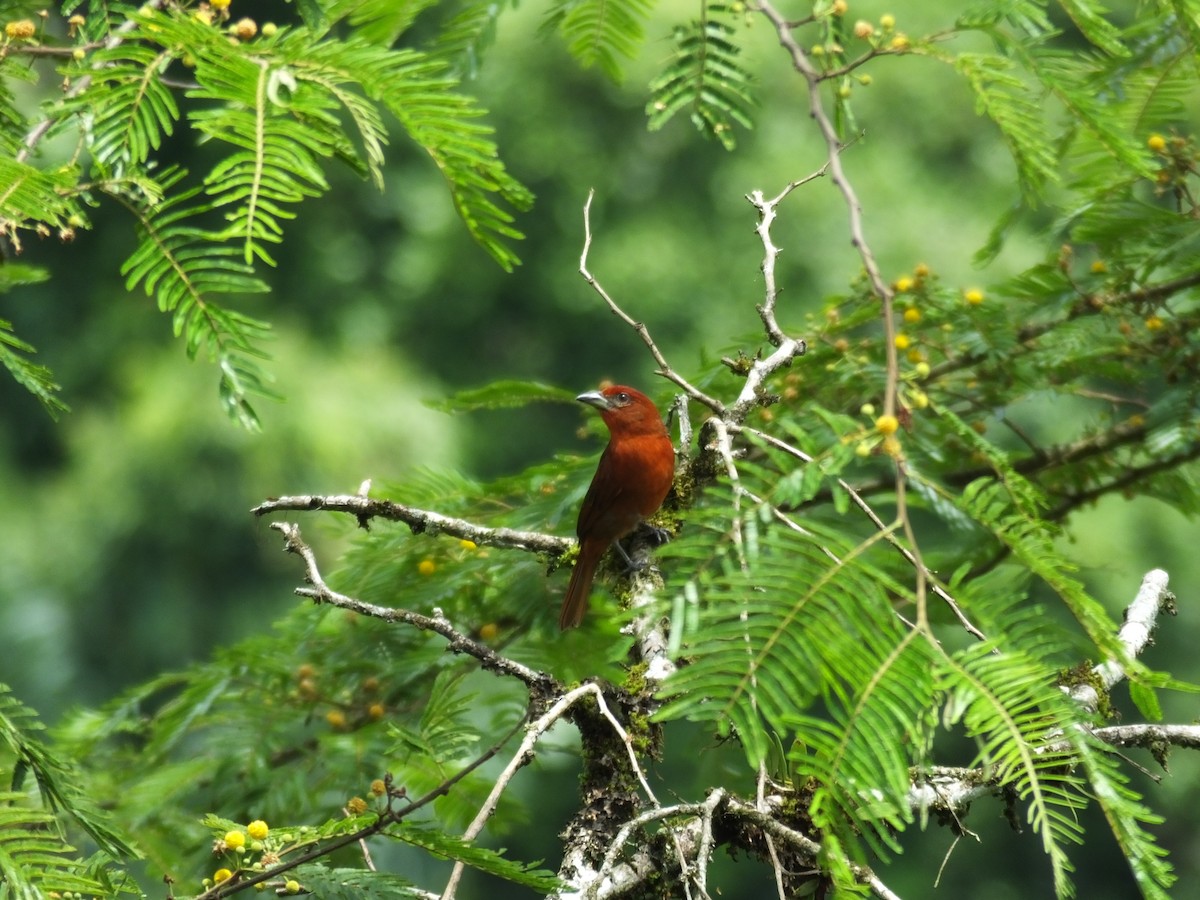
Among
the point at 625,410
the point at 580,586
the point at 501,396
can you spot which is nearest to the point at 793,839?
the point at 580,586

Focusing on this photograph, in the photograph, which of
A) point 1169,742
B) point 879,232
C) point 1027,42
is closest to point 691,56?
point 1027,42

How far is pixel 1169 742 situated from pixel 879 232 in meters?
9.80

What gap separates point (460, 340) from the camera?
13.5 meters

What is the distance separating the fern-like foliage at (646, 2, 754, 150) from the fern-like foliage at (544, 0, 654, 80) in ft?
0.80

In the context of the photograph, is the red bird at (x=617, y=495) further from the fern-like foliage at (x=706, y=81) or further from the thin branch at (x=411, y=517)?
the fern-like foliage at (x=706, y=81)

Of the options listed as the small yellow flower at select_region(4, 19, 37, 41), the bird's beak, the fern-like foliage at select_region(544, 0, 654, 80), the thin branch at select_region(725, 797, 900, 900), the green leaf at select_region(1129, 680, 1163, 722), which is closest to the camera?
the green leaf at select_region(1129, 680, 1163, 722)

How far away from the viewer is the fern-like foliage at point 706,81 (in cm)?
226

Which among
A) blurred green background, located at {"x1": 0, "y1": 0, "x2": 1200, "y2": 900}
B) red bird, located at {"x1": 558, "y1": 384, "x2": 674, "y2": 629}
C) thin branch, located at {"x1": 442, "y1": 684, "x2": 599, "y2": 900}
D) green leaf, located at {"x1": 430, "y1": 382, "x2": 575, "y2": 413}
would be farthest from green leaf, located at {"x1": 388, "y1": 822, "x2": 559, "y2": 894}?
blurred green background, located at {"x1": 0, "y1": 0, "x2": 1200, "y2": 900}

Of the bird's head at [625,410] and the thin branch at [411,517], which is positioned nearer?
the thin branch at [411,517]

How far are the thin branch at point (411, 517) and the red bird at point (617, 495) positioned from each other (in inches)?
4.5

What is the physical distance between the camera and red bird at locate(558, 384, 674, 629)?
7.89 feet

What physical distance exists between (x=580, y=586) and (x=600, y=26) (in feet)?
3.62

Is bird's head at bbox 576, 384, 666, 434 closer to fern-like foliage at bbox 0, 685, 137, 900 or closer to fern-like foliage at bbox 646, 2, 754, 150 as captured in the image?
fern-like foliage at bbox 646, 2, 754, 150

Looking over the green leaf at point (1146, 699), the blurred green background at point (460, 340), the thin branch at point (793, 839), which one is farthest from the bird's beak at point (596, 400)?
the blurred green background at point (460, 340)
